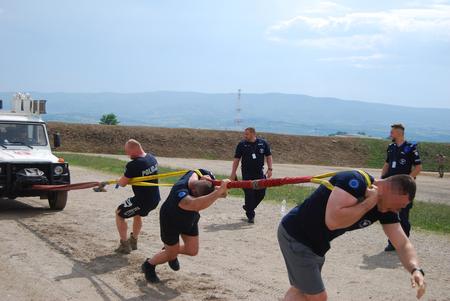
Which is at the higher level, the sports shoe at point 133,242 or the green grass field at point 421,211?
the sports shoe at point 133,242

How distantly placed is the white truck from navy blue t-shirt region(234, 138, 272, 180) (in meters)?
3.96

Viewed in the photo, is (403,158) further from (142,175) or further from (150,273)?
(150,273)

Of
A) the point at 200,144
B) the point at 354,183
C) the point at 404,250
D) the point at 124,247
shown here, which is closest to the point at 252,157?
the point at 124,247

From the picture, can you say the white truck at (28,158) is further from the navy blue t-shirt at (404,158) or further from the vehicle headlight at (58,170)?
the navy blue t-shirt at (404,158)

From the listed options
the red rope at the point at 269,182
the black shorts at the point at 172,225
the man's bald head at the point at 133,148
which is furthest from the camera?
the man's bald head at the point at 133,148

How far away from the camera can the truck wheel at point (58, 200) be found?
1234cm

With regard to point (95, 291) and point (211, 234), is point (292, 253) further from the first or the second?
point (211, 234)

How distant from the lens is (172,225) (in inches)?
257

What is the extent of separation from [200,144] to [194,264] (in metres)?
45.5

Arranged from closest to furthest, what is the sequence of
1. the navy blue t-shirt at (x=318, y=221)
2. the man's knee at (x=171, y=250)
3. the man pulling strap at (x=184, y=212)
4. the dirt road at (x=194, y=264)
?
the navy blue t-shirt at (x=318, y=221)
the man pulling strap at (x=184, y=212)
the dirt road at (x=194, y=264)
the man's knee at (x=171, y=250)

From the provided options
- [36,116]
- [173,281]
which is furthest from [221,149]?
[173,281]

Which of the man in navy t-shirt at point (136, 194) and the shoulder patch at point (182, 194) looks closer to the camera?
the shoulder patch at point (182, 194)

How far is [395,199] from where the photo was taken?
4164 millimetres

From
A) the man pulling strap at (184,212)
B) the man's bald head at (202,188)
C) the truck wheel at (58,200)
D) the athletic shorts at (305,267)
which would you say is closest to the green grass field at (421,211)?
the truck wheel at (58,200)
